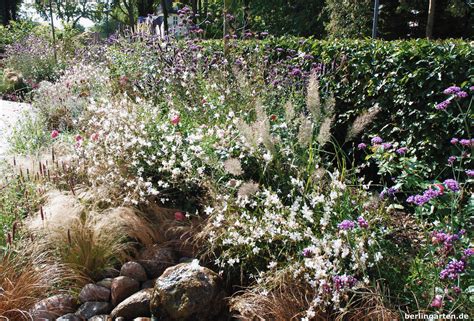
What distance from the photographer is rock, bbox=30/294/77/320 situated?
2928 millimetres

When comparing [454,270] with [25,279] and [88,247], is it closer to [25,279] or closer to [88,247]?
[88,247]

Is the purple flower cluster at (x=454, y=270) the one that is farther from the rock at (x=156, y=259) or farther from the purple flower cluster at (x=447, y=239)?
the rock at (x=156, y=259)

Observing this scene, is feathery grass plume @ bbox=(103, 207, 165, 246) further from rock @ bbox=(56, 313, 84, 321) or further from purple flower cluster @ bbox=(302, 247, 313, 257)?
purple flower cluster @ bbox=(302, 247, 313, 257)

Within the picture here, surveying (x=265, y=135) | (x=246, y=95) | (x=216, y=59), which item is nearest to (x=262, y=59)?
(x=216, y=59)

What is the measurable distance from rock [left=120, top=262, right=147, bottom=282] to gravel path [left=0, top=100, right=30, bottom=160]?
8.86ft

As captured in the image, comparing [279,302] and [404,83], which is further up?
[404,83]

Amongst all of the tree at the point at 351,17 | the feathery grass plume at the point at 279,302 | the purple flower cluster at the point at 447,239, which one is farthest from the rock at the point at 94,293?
the tree at the point at 351,17

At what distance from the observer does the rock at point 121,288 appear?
3.16 meters

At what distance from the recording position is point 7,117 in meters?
6.40

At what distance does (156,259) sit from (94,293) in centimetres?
48

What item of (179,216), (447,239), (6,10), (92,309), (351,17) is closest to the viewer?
(447,239)

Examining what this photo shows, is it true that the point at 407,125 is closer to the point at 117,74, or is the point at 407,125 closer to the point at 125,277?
the point at 125,277

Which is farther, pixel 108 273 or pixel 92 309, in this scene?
pixel 108 273

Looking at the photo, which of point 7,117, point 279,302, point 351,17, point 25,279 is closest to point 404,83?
point 279,302
